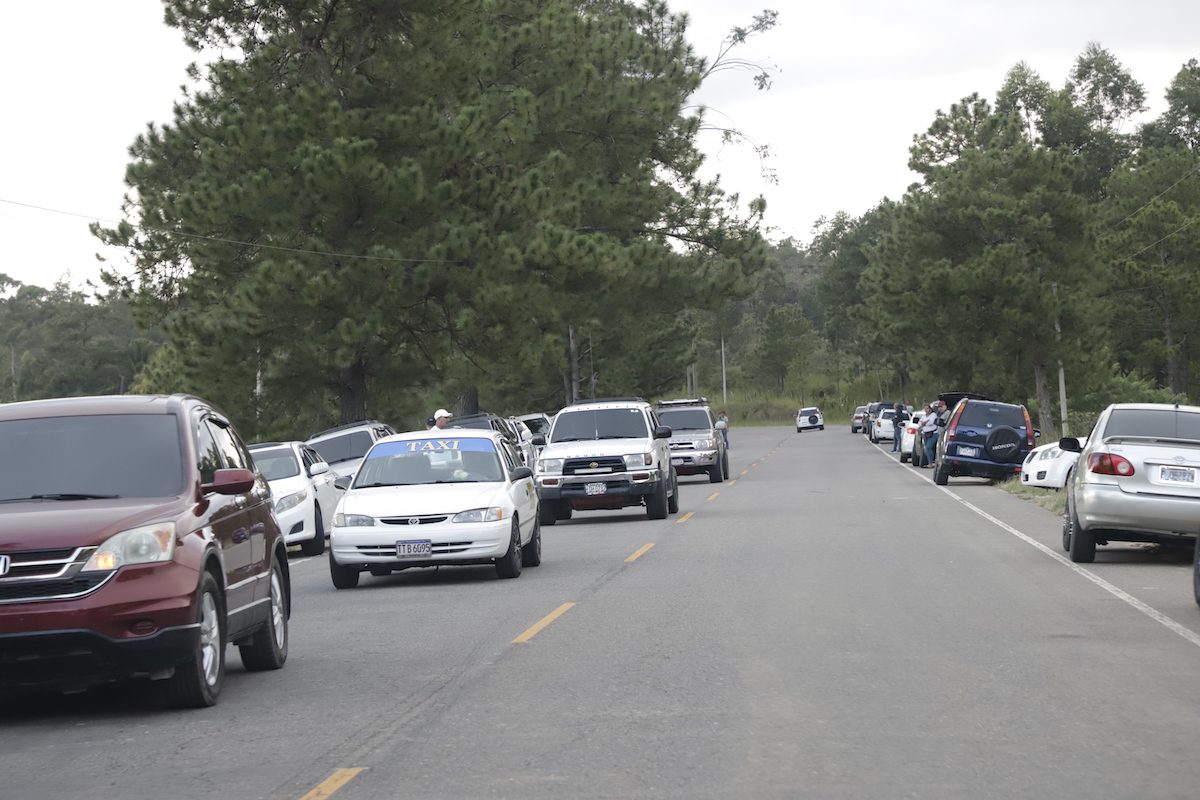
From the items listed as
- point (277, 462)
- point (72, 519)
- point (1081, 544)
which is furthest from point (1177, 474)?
point (277, 462)

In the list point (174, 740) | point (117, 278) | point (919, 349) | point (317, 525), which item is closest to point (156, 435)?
point (174, 740)

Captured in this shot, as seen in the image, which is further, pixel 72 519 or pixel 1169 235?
pixel 1169 235

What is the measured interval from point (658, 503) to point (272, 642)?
14622 millimetres

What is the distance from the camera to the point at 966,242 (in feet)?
220

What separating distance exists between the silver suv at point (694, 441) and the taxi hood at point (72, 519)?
94.7ft

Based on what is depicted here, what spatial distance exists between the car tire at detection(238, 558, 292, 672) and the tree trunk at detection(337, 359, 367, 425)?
28910 millimetres

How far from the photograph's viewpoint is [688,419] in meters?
38.9

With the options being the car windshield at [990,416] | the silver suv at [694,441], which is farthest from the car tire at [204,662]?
the silver suv at [694,441]

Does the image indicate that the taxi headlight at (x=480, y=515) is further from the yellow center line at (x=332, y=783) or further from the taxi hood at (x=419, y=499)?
the yellow center line at (x=332, y=783)

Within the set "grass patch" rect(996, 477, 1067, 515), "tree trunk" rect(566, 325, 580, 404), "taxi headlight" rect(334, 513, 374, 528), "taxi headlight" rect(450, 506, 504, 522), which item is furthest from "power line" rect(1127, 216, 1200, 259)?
"taxi headlight" rect(334, 513, 374, 528)

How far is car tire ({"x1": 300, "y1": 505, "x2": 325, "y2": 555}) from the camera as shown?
23.2 meters

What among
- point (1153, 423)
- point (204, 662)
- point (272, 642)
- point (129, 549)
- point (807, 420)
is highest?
point (1153, 423)

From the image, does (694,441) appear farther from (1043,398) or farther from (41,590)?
(41,590)

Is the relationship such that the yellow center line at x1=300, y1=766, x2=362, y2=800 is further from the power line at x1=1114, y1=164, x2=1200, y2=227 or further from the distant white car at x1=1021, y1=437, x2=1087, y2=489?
the power line at x1=1114, y1=164, x2=1200, y2=227
